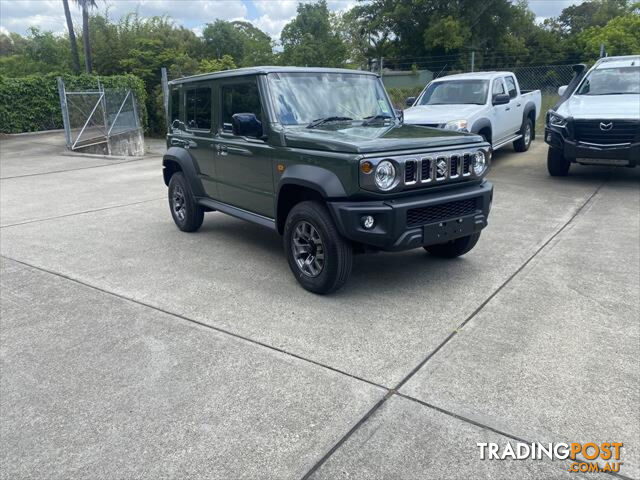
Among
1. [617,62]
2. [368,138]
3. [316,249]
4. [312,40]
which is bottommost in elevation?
[316,249]

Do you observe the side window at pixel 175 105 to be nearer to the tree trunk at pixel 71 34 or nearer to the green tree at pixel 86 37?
the green tree at pixel 86 37

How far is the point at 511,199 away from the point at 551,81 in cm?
1082

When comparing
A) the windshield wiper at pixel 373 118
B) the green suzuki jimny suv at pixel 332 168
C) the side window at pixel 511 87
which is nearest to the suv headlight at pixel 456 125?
the side window at pixel 511 87

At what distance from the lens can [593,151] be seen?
8250mm

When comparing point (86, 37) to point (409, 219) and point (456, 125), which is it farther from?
point (409, 219)

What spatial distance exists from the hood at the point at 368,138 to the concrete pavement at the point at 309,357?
125cm

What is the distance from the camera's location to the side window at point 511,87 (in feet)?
36.7

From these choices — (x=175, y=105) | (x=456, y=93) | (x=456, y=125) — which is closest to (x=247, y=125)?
(x=175, y=105)

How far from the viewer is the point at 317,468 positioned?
98.7 inches

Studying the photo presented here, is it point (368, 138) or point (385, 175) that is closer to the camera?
point (385, 175)

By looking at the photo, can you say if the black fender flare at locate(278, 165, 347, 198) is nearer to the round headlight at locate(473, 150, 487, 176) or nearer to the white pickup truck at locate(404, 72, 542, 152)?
the round headlight at locate(473, 150, 487, 176)

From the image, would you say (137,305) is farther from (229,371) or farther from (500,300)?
A: (500,300)

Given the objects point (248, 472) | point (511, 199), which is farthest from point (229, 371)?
point (511, 199)

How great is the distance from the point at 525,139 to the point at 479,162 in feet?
27.9
